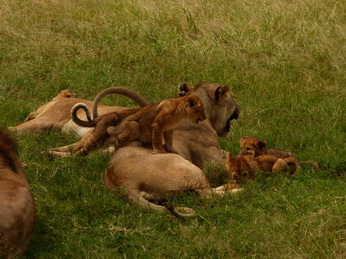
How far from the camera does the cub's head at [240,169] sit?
648 centimetres

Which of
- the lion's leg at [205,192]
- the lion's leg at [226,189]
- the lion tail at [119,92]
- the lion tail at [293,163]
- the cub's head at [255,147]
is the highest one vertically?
the lion tail at [119,92]

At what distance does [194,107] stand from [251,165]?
0.69 meters

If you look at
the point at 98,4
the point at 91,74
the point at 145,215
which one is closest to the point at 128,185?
the point at 145,215

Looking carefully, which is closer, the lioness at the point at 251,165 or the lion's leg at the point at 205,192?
the lion's leg at the point at 205,192

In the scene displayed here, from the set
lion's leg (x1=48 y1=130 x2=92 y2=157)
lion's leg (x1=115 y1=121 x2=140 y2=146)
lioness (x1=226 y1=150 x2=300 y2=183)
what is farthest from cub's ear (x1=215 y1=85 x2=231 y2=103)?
lion's leg (x1=48 y1=130 x2=92 y2=157)

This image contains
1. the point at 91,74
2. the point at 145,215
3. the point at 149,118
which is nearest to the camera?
the point at 145,215

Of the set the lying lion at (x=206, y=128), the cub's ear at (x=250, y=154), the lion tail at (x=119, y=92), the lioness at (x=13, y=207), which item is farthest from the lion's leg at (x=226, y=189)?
the lioness at (x=13, y=207)

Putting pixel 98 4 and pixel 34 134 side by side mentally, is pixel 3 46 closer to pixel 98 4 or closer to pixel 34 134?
pixel 98 4

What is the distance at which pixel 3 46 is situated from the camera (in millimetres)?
10523

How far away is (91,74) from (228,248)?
5.20m

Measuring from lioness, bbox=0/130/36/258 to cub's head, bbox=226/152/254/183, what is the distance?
197 cm

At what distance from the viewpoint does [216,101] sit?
7.20 metres

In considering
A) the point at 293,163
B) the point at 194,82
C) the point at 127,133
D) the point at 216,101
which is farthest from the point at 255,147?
the point at 194,82

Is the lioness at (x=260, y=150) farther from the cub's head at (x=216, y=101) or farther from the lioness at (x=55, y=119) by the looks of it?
the lioness at (x=55, y=119)
